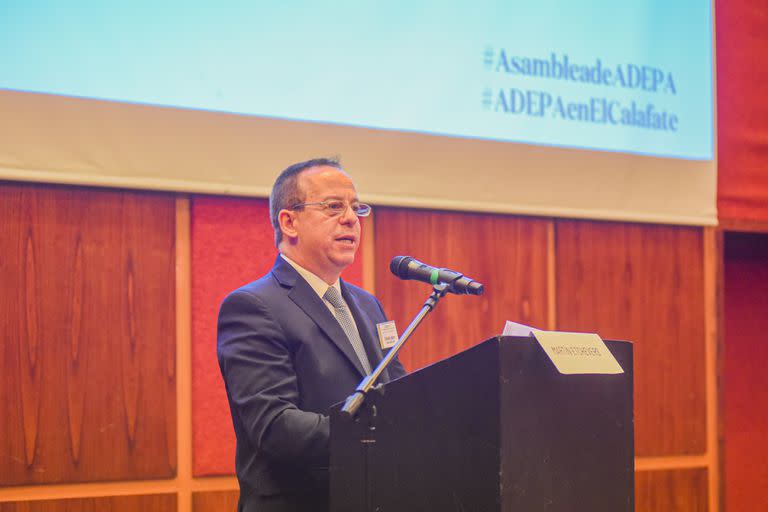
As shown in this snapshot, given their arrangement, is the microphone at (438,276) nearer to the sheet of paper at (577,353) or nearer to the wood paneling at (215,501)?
the sheet of paper at (577,353)

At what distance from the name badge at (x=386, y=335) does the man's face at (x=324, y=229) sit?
19cm

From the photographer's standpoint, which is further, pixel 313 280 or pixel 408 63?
pixel 408 63

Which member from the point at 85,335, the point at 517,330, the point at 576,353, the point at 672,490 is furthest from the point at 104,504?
the point at 672,490

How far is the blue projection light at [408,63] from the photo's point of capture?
260cm

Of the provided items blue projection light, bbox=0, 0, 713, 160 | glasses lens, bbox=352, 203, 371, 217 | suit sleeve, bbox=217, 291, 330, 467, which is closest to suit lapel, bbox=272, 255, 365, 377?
suit sleeve, bbox=217, 291, 330, 467

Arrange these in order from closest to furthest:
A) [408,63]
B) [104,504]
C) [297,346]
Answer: [297,346], [104,504], [408,63]

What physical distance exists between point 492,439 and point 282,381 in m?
0.60

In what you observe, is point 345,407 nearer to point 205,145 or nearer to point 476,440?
point 476,440

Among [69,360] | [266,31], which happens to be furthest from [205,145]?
[69,360]

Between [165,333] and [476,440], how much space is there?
166cm

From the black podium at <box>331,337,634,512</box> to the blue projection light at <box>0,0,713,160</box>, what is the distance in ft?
5.25

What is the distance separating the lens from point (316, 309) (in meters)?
1.96

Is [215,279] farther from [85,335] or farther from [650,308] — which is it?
[650,308]

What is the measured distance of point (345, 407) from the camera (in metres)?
1.47
